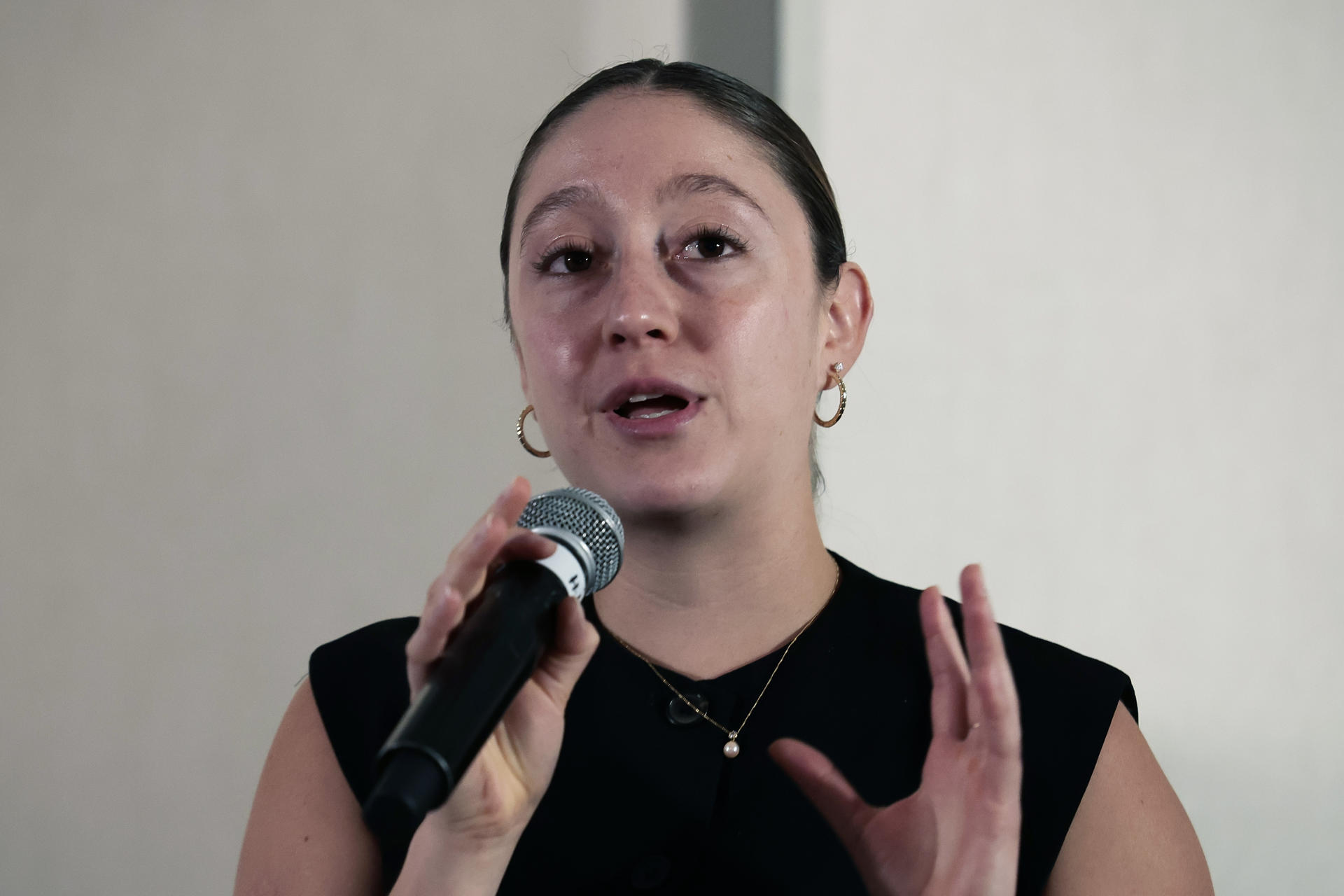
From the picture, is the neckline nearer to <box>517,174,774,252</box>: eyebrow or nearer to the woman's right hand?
the woman's right hand

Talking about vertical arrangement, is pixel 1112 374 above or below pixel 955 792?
above

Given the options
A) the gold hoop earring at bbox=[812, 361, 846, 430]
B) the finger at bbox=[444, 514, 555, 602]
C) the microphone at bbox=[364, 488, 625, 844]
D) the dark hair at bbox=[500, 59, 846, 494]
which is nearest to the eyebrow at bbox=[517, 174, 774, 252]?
the dark hair at bbox=[500, 59, 846, 494]

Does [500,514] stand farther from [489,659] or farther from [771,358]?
[771,358]

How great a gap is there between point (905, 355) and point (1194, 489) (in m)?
0.57

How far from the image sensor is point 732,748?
1.12 meters

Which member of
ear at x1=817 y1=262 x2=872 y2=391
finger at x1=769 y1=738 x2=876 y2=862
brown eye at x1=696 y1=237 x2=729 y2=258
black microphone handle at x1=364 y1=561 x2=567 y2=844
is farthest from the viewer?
ear at x1=817 y1=262 x2=872 y2=391

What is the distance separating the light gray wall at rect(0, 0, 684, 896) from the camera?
183 centimetres

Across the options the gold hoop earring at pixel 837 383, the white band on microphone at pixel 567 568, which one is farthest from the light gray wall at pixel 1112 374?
the white band on microphone at pixel 567 568

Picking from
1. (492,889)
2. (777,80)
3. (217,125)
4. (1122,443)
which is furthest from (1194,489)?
(217,125)

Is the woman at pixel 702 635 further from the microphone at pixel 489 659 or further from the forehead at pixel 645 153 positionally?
the microphone at pixel 489 659

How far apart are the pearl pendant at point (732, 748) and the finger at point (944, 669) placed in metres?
0.31

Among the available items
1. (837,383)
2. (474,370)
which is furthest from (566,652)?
(474,370)

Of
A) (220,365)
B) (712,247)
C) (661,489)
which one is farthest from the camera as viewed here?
(220,365)

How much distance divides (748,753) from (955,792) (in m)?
0.33
